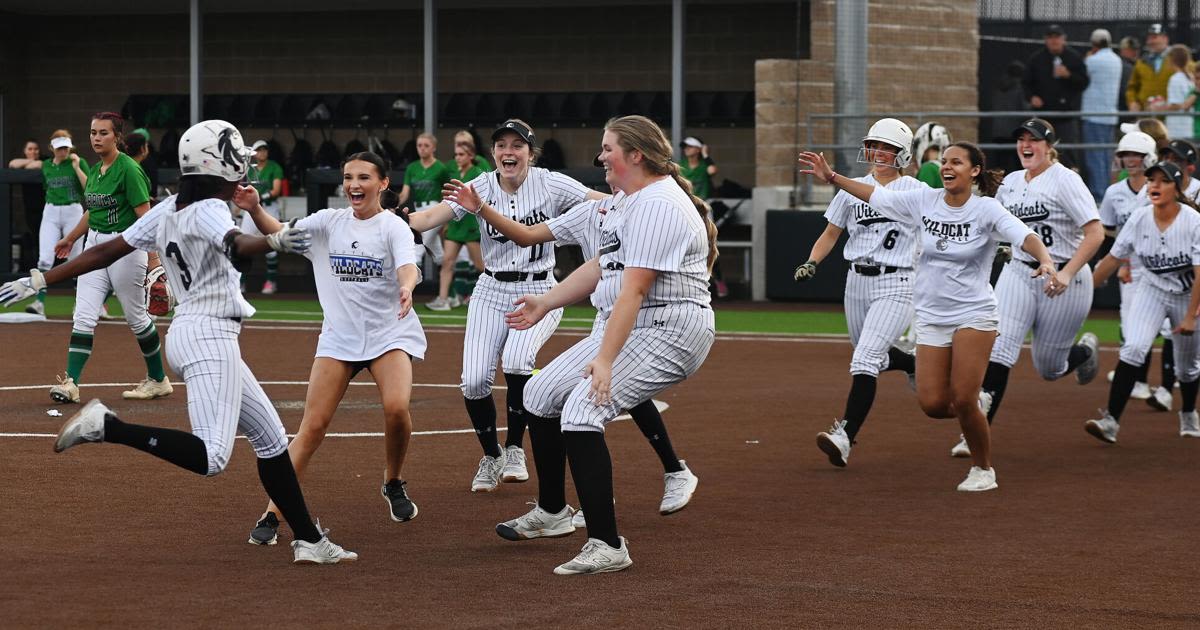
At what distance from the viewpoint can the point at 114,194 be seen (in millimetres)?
12750

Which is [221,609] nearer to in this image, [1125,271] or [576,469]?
[576,469]

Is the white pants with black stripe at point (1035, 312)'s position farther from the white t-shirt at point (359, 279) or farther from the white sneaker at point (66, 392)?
the white sneaker at point (66, 392)

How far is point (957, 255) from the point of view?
380 inches

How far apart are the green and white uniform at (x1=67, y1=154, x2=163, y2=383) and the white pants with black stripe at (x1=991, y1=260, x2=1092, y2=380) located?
630cm

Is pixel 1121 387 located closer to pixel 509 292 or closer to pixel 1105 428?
pixel 1105 428

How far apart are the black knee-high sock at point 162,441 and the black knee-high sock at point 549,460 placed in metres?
1.56

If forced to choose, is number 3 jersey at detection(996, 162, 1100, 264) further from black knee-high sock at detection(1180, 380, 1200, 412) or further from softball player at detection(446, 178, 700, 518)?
softball player at detection(446, 178, 700, 518)

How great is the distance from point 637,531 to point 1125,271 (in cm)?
673

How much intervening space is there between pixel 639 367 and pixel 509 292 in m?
2.36

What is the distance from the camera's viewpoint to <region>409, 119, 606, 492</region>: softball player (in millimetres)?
9391

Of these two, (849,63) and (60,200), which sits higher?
(849,63)

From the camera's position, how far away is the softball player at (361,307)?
26.6 ft

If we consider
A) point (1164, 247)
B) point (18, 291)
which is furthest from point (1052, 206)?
point (18, 291)

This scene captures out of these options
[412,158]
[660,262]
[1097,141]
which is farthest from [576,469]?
[412,158]
